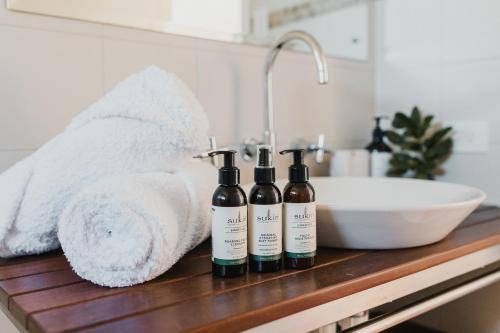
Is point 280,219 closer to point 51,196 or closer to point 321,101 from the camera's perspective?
point 51,196

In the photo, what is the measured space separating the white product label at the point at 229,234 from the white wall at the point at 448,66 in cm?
89

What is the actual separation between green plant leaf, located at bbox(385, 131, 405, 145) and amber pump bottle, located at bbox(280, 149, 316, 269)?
767 millimetres

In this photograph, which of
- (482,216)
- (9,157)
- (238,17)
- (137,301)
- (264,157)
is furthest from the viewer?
(238,17)

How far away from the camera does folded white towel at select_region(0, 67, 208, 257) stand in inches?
24.6

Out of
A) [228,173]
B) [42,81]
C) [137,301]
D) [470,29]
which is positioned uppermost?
[470,29]

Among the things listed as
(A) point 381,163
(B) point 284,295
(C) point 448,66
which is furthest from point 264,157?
(C) point 448,66

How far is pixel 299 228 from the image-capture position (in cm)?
59

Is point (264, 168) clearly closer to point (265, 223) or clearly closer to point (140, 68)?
point (265, 223)

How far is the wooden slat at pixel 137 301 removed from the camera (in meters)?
0.44

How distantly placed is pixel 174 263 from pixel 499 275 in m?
0.60

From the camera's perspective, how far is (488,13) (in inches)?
46.4

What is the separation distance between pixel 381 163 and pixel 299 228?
29.6 inches

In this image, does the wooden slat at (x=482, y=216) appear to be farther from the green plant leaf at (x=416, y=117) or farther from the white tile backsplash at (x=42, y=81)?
the white tile backsplash at (x=42, y=81)

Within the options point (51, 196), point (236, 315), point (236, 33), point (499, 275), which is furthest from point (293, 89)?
point (236, 315)
